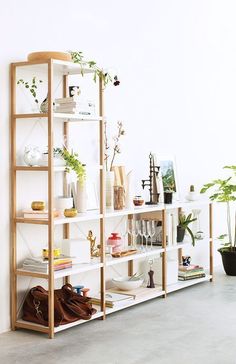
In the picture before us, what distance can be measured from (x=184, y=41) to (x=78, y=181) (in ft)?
7.86

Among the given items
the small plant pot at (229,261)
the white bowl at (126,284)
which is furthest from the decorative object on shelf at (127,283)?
the small plant pot at (229,261)

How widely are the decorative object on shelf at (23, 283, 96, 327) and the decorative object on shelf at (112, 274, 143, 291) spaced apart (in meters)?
0.58

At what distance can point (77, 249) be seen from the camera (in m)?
4.60

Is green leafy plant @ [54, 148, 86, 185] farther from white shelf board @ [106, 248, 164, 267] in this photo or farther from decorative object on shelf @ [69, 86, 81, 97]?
white shelf board @ [106, 248, 164, 267]

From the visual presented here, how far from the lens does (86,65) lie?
15.0 feet

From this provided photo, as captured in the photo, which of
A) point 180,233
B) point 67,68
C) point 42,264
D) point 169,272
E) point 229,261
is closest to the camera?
point 42,264

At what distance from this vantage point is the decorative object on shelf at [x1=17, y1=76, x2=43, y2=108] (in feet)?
14.8

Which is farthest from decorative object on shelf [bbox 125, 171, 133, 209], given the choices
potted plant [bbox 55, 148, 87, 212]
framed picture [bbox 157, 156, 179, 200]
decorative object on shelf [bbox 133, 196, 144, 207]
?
framed picture [bbox 157, 156, 179, 200]

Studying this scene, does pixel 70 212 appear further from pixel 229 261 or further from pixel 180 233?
pixel 229 261

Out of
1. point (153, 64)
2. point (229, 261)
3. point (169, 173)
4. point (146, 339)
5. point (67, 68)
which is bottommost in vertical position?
point (146, 339)

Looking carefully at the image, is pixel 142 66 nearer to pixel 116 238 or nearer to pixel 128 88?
pixel 128 88

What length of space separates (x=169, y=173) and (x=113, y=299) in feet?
5.11

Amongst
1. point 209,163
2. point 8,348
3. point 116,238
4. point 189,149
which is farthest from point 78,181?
point 209,163

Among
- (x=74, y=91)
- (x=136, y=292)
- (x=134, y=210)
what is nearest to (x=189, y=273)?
(x=136, y=292)
